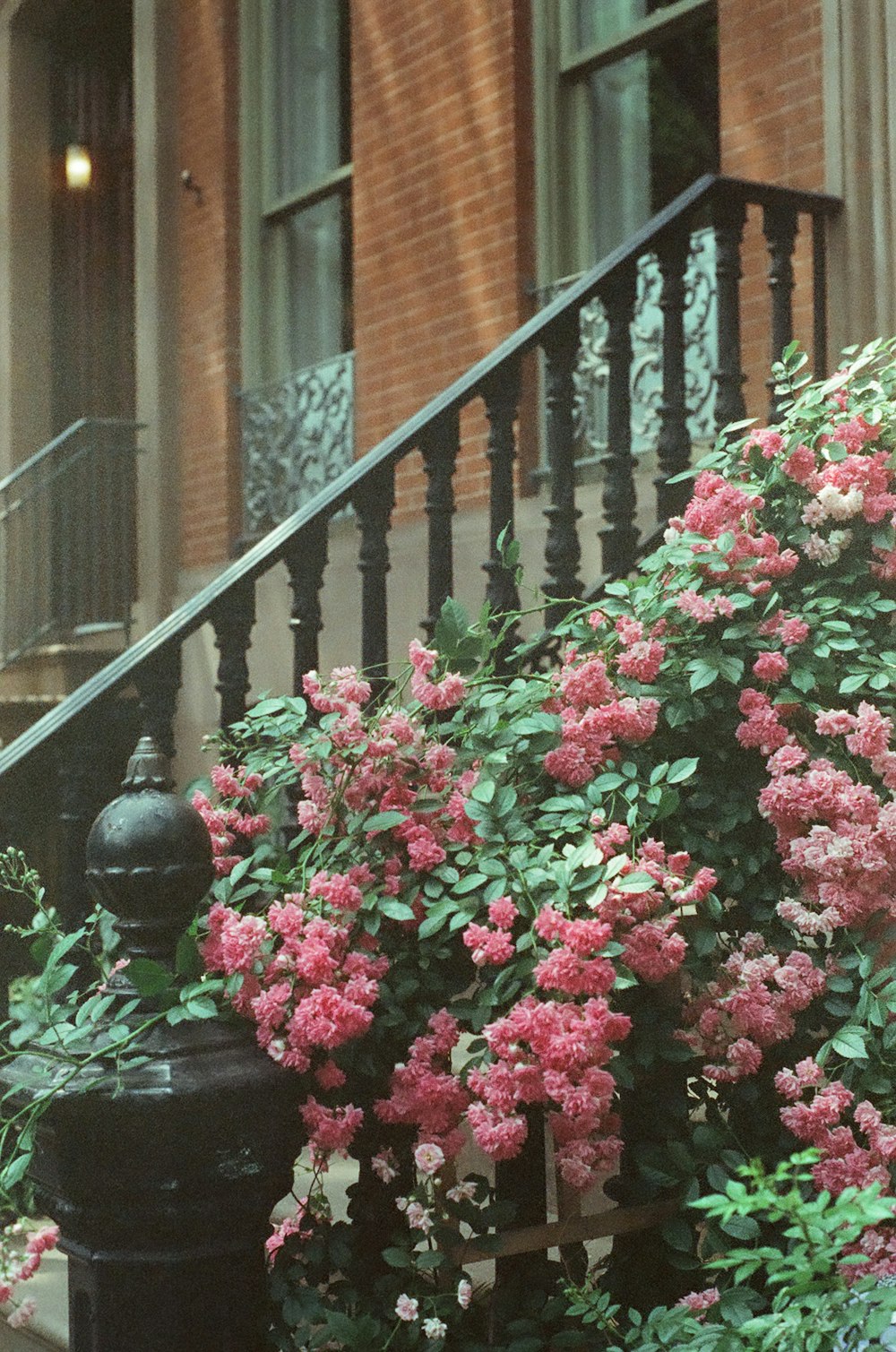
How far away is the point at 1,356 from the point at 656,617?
8357 millimetres

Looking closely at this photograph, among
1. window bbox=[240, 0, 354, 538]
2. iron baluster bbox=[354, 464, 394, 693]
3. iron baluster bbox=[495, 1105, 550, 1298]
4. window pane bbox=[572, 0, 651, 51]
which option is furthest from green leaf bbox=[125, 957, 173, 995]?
window bbox=[240, 0, 354, 538]

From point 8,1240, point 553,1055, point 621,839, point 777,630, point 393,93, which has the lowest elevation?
point 8,1240

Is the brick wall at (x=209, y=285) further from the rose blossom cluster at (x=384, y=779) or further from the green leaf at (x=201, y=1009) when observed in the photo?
the green leaf at (x=201, y=1009)

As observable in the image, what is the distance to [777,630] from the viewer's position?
3051 millimetres

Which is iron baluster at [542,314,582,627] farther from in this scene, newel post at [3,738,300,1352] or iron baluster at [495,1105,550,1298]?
newel post at [3,738,300,1352]

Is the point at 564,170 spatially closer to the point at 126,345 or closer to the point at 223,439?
the point at 223,439

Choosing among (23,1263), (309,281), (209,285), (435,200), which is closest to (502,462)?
(23,1263)

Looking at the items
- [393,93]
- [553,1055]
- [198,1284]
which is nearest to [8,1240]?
[198,1284]

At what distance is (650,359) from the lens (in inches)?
250

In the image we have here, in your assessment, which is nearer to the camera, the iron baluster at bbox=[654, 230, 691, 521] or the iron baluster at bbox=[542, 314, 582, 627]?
the iron baluster at bbox=[542, 314, 582, 627]

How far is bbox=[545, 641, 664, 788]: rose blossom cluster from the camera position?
290cm

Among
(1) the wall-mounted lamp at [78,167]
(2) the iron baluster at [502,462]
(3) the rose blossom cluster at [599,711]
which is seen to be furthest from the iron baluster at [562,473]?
(1) the wall-mounted lamp at [78,167]

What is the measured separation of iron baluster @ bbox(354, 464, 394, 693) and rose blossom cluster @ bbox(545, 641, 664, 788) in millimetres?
1080

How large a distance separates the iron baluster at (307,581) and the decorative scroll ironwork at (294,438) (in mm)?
3923
